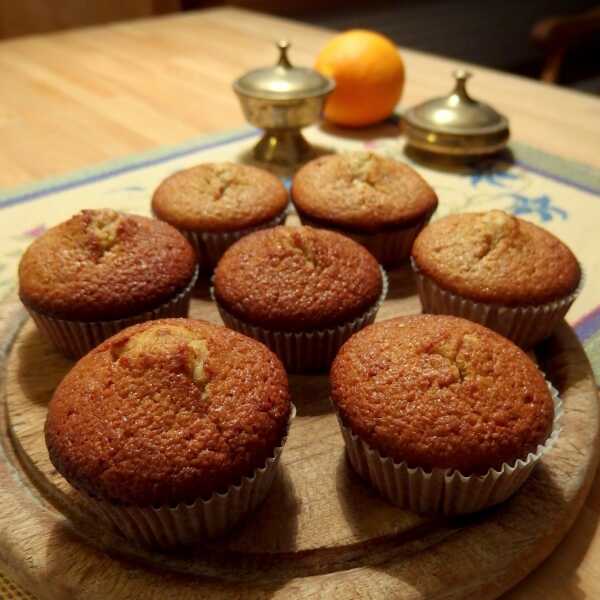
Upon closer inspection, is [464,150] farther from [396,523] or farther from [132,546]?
[132,546]

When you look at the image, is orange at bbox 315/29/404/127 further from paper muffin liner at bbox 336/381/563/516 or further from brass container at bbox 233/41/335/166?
paper muffin liner at bbox 336/381/563/516

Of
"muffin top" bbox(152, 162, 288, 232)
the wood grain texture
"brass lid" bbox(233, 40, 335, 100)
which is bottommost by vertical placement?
the wood grain texture

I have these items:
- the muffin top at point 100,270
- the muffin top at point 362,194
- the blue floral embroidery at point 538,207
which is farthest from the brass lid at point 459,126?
the muffin top at point 100,270

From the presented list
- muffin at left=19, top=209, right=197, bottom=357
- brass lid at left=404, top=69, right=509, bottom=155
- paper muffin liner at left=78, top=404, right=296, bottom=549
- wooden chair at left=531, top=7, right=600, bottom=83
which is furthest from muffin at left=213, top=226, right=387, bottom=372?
wooden chair at left=531, top=7, right=600, bottom=83

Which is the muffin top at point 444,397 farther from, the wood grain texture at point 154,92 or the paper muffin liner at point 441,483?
the wood grain texture at point 154,92

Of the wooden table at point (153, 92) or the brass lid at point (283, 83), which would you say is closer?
the brass lid at point (283, 83)

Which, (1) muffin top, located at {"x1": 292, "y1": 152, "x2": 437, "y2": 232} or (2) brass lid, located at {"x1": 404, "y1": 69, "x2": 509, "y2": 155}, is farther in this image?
(2) brass lid, located at {"x1": 404, "y1": 69, "x2": 509, "y2": 155}

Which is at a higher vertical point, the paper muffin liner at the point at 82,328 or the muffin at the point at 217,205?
the muffin at the point at 217,205
